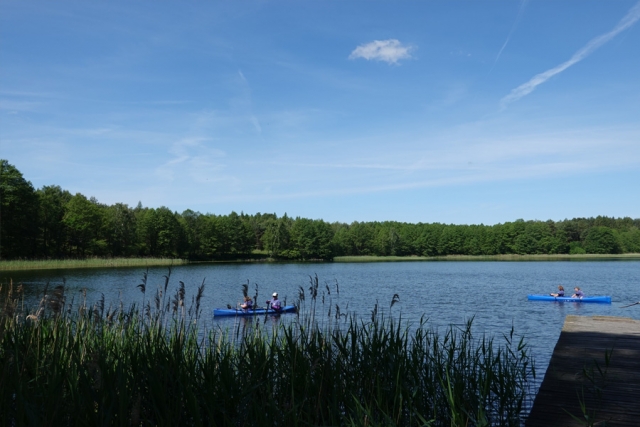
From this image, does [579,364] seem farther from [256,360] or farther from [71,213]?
[71,213]

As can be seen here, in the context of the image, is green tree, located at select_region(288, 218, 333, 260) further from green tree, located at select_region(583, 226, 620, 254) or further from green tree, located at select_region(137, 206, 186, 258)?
green tree, located at select_region(583, 226, 620, 254)

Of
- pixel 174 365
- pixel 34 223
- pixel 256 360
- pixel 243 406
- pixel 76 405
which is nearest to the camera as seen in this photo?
pixel 76 405

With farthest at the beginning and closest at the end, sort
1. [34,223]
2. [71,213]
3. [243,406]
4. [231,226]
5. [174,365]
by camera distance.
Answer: [231,226]
[71,213]
[34,223]
[174,365]
[243,406]

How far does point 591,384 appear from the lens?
6133 millimetres

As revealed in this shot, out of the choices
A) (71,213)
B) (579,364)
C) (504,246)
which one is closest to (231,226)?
(71,213)

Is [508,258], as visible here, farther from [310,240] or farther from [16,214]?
[16,214]

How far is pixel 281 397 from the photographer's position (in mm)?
4223

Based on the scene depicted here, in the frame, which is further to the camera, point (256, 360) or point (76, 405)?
point (256, 360)

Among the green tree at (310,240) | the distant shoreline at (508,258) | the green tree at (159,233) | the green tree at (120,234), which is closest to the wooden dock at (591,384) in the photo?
the green tree at (120,234)

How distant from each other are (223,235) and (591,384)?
74035 mm

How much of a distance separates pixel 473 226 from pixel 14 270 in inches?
3520

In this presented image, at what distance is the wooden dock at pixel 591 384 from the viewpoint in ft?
16.4

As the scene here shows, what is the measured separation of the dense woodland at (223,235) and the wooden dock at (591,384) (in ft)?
148

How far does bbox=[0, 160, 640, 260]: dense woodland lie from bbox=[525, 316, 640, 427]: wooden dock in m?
45.1
